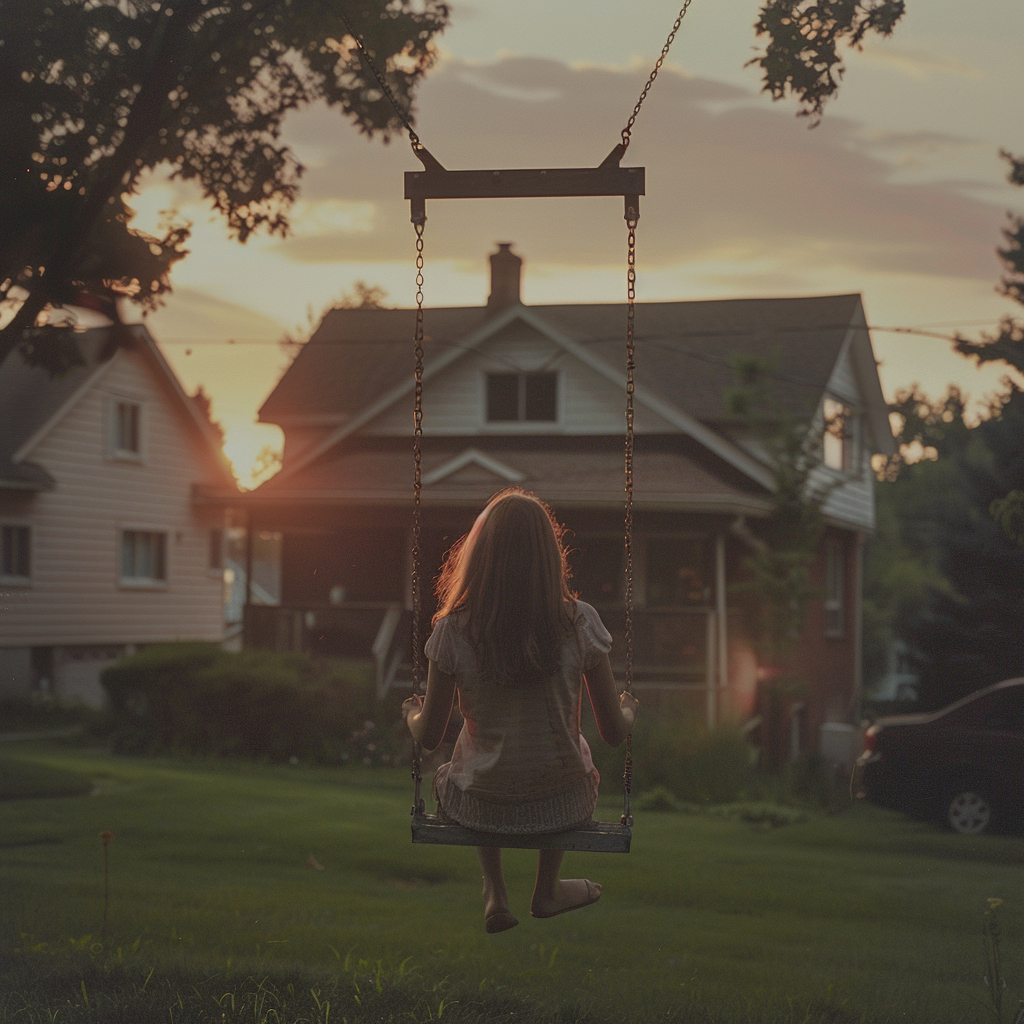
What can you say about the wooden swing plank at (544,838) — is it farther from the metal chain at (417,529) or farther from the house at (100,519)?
the house at (100,519)

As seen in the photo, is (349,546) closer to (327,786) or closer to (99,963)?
(327,786)

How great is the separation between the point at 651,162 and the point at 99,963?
1013 centimetres

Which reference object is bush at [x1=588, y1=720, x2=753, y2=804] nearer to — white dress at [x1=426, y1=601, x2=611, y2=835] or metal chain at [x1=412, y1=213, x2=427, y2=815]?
metal chain at [x1=412, y1=213, x2=427, y2=815]

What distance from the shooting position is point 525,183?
550 cm

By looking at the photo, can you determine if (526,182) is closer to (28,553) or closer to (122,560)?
(28,553)

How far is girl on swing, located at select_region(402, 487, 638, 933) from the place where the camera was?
A: 178 inches

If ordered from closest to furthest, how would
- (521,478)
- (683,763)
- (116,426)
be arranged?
(683,763)
(521,478)
(116,426)

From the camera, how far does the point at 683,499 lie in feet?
60.8

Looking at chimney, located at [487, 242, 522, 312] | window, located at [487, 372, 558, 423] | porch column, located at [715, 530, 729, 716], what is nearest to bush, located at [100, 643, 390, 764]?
porch column, located at [715, 530, 729, 716]

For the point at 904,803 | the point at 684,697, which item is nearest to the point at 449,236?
the point at 684,697

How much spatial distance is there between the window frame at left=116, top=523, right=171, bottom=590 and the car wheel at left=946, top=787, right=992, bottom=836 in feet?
61.2

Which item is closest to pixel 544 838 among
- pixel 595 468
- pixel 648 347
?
pixel 595 468

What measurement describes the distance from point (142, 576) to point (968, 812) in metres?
19.6

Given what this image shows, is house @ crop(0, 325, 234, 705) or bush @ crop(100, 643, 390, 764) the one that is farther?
house @ crop(0, 325, 234, 705)
